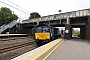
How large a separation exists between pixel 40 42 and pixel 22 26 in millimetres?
34472

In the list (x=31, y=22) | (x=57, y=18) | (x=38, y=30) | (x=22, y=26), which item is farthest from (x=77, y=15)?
(x=22, y=26)

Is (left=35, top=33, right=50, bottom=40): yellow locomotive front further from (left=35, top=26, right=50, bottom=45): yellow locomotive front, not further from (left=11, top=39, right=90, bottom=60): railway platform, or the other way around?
(left=11, top=39, right=90, bottom=60): railway platform

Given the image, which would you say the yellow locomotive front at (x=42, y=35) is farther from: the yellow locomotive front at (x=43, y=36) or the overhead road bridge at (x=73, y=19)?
Result: the overhead road bridge at (x=73, y=19)

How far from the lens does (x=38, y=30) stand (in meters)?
21.9

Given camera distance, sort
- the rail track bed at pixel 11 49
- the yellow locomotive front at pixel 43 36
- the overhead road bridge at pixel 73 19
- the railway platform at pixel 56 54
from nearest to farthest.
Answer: the railway platform at pixel 56 54, the rail track bed at pixel 11 49, the yellow locomotive front at pixel 43 36, the overhead road bridge at pixel 73 19

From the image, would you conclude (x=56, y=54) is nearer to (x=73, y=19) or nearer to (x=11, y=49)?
(x=11, y=49)

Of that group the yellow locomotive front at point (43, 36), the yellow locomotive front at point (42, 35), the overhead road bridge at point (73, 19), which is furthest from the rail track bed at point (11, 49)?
the overhead road bridge at point (73, 19)

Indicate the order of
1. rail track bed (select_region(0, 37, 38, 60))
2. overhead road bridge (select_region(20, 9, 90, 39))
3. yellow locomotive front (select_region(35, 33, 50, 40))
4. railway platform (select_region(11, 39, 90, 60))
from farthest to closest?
overhead road bridge (select_region(20, 9, 90, 39))
yellow locomotive front (select_region(35, 33, 50, 40))
rail track bed (select_region(0, 37, 38, 60))
railway platform (select_region(11, 39, 90, 60))

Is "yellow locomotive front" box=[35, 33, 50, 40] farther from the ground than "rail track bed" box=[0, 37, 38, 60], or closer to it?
farther from the ground

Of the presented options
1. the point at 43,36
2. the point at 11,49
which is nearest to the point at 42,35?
the point at 43,36

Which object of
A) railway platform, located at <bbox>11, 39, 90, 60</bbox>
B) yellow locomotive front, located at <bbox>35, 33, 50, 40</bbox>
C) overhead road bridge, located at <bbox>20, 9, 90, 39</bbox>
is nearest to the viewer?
railway platform, located at <bbox>11, 39, 90, 60</bbox>

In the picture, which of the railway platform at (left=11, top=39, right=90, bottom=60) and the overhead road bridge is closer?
the railway platform at (left=11, top=39, right=90, bottom=60)

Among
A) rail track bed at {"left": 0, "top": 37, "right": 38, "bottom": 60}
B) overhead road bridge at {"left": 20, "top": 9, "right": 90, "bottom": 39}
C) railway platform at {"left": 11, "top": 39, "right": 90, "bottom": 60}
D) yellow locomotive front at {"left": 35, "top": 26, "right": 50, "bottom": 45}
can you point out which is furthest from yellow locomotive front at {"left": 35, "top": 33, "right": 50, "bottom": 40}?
overhead road bridge at {"left": 20, "top": 9, "right": 90, "bottom": 39}

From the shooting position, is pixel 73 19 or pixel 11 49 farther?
pixel 73 19
